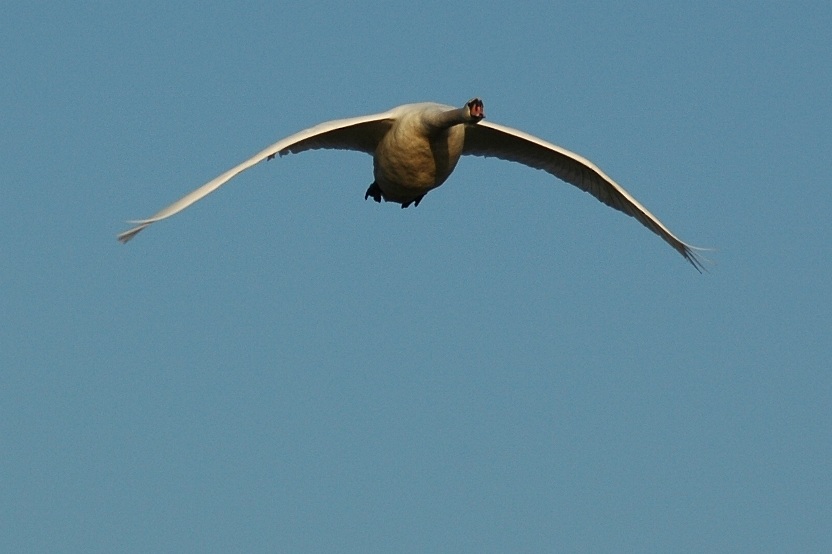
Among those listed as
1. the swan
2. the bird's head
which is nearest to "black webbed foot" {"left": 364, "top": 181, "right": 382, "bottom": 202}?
the swan

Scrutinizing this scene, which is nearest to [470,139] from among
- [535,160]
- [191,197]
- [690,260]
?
[535,160]

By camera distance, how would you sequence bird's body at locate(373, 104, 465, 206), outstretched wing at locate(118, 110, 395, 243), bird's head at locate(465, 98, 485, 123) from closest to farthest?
outstretched wing at locate(118, 110, 395, 243) < bird's head at locate(465, 98, 485, 123) < bird's body at locate(373, 104, 465, 206)

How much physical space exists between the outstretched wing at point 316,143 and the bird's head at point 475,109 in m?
2.35

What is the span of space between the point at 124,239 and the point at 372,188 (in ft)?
25.0

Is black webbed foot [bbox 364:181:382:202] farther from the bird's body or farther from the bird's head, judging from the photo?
the bird's head

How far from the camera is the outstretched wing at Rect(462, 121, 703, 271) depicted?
110ft

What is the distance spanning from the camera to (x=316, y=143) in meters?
33.2

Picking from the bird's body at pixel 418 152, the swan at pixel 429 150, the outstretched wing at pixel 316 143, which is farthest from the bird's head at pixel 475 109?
the outstretched wing at pixel 316 143

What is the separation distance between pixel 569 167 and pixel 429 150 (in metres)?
4.24

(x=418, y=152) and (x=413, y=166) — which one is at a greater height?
(x=418, y=152)

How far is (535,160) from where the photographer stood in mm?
34656

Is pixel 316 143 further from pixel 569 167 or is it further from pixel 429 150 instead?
pixel 569 167

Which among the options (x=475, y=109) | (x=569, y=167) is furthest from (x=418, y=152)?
(x=569, y=167)

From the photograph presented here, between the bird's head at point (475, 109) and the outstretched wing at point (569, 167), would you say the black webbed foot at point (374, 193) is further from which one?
the bird's head at point (475, 109)
